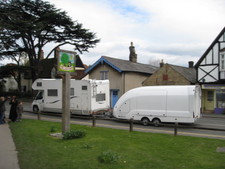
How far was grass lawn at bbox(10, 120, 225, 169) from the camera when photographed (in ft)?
23.5

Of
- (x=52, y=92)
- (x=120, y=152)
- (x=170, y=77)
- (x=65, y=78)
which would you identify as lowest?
(x=120, y=152)

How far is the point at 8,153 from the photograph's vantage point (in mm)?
8438

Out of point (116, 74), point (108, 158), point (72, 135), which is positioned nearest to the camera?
point (108, 158)

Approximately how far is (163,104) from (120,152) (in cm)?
893

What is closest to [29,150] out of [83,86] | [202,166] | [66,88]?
[66,88]

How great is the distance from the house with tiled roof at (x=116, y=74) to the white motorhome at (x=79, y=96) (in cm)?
851

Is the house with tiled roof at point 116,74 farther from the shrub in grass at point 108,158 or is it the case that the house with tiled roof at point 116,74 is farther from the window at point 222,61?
the shrub in grass at point 108,158

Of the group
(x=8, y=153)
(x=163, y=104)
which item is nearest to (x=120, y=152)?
(x=8, y=153)

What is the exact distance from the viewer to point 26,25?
3095 cm

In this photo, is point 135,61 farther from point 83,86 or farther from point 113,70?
point 83,86

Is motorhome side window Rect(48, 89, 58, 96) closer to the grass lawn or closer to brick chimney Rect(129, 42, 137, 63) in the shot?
the grass lawn

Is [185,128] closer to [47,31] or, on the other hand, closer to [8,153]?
[8,153]

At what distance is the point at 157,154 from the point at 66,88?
18.2 ft

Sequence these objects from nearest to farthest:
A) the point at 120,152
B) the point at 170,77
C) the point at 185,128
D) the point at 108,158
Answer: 1. the point at 108,158
2. the point at 120,152
3. the point at 185,128
4. the point at 170,77
